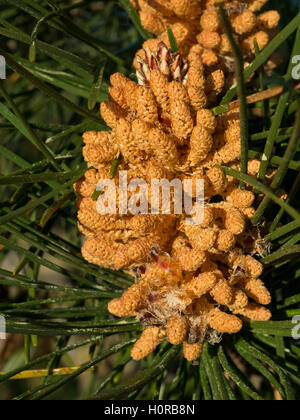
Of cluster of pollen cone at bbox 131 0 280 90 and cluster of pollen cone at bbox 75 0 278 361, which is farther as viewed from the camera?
cluster of pollen cone at bbox 131 0 280 90

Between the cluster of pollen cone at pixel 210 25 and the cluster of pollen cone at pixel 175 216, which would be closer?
the cluster of pollen cone at pixel 175 216

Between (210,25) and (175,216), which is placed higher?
(210,25)

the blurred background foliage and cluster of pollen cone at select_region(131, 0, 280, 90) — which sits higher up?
cluster of pollen cone at select_region(131, 0, 280, 90)

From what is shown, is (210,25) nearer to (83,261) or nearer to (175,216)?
(175,216)

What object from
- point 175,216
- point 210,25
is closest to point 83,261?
point 175,216

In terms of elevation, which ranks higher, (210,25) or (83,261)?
(210,25)

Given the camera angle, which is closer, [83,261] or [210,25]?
[210,25]

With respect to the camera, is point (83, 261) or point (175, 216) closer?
point (175, 216)
